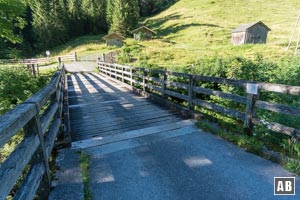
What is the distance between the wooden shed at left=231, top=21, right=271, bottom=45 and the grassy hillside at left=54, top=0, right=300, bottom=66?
1964 millimetres

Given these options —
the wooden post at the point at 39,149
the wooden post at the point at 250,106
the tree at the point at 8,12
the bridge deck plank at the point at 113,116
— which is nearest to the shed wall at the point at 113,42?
the tree at the point at 8,12

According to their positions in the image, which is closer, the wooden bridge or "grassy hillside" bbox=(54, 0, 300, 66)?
the wooden bridge

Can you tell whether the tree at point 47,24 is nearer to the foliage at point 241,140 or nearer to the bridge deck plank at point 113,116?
the bridge deck plank at point 113,116

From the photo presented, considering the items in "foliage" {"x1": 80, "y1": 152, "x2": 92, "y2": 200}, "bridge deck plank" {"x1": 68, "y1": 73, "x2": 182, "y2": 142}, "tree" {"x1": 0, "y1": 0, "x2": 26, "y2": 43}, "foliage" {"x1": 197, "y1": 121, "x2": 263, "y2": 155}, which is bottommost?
"foliage" {"x1": 80, "y1": 152, "x2": 92, "y2": 200}

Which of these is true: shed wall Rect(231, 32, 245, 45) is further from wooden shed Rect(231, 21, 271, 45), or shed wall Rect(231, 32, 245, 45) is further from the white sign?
the white sign

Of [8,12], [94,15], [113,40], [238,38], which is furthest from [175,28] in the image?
[8,12]

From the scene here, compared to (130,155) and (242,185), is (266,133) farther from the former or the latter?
(130,155)

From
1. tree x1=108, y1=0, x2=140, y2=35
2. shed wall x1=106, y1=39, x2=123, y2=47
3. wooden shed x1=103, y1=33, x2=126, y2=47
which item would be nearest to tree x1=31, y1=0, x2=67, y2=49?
tree x1=108, y1=0, x2=140, y2=35

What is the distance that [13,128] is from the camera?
1.91m

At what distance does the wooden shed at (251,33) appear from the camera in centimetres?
4191

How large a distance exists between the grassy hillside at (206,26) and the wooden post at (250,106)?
25355 millimetres

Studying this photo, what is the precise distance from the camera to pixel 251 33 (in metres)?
42.5

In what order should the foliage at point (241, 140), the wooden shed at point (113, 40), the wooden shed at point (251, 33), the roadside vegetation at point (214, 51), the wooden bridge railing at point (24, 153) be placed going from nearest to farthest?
the wooden bridge railing at point (24, 153) → the foliage at point (241, 140) → the roadside vegetation at point (214, 51) → the wooden shed at point (251, 33) → the wooden shed at point (113, 40)

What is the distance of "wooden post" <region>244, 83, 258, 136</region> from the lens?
13.4ft
